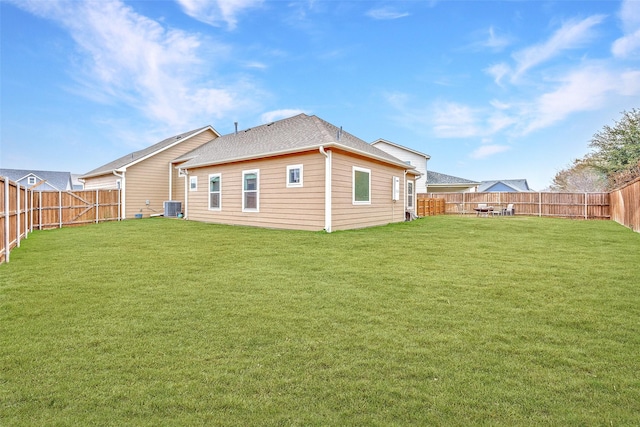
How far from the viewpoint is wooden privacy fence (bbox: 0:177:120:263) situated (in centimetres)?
759

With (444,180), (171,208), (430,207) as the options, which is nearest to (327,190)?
(171,208)

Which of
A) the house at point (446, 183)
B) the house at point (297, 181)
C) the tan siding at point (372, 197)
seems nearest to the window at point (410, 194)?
the house at point (297, 181)

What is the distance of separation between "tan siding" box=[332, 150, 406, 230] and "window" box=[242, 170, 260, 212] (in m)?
3.31

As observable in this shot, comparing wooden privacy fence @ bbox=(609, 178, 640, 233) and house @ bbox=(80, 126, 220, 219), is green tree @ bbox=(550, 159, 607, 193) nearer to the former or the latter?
wooden privacy fence @ bbox=(609, 178, 640, 233)

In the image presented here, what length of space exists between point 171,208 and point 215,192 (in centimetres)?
449

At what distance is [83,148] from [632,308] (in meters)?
25.2

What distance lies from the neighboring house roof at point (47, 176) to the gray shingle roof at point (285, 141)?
35.7 meters

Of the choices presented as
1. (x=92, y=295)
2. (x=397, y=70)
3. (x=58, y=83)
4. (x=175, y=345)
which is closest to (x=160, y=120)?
(x=58, y=83)

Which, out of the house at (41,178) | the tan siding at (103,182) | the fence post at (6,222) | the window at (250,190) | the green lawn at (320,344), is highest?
the house at (41,178)

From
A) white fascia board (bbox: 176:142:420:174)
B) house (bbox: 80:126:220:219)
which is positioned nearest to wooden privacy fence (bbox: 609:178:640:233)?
white fascia board (bbox: 176:142:420:174)

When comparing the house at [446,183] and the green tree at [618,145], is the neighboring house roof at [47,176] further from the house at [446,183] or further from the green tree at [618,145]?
the green tree at [618,145]

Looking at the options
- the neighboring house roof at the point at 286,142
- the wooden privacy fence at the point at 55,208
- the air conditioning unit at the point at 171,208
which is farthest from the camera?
the air conditioning unit at the point at 171,208

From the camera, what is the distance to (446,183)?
28.5m

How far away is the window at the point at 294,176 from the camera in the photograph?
10.5 meters
